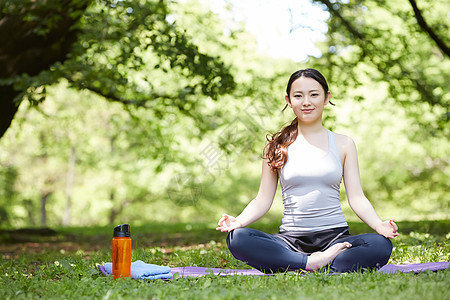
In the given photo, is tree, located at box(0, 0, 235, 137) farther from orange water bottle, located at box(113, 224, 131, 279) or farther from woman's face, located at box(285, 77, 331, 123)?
orange water bottle, located at box(113, 224, 131, 279)

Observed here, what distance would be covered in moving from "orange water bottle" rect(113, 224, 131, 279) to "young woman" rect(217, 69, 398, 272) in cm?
65

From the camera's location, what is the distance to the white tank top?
3252mm

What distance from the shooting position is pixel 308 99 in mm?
3369

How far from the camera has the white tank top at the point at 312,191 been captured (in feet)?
10.7

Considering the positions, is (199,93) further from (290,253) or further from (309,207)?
(290,253)

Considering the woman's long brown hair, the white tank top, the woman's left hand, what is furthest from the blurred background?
the woman's left hand

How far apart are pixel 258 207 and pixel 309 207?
1.24 ft

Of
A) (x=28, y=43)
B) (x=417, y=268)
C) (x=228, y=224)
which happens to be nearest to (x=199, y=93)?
(x=28, y=43)

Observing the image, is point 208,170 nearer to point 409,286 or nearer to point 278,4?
point 278,4

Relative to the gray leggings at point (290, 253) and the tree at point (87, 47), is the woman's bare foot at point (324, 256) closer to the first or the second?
the gray leggings at point (290, 253)

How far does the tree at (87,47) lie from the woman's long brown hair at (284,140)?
2.57 metres

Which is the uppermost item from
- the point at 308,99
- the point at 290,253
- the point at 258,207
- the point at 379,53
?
the point at 379,53

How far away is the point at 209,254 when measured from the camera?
4.34 meters

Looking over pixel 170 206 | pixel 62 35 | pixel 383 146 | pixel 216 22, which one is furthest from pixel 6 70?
pixel 170 206
